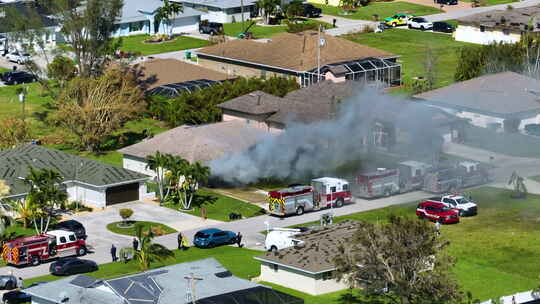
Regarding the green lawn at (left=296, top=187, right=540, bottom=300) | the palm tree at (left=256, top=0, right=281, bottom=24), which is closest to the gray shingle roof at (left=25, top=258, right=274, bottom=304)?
the green lawn at (left=296, top=187, right=540, bottom=300)

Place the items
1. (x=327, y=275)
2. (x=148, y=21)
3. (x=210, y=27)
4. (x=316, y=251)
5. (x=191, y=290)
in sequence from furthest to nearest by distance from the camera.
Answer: (x=148, y=21) < (x=210, y=27) < (x=316, y=251) < (x=327, y=275) < (x=191, y=290)

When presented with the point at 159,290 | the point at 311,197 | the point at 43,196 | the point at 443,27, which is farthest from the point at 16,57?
the point at 159,290

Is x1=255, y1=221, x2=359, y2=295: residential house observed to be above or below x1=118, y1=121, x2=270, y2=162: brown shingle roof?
below

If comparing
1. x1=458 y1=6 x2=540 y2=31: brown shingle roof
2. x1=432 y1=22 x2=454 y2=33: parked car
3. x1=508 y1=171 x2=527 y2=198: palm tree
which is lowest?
x1=508 y1=171 x2=527 y2=198: palm tree

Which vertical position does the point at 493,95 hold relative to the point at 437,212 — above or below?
above

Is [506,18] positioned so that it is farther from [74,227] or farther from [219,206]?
[74,227]

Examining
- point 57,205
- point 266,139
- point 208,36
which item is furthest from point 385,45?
point 57,205

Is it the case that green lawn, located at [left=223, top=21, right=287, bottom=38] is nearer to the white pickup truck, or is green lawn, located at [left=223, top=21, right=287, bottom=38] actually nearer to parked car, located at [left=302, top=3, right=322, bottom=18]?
parked car, located at [left=302, top=3, right=322, bottom=18]
